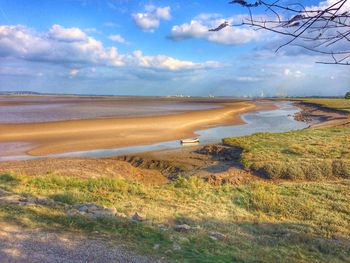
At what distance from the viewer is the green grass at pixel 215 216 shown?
7.48m

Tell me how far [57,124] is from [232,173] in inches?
1128

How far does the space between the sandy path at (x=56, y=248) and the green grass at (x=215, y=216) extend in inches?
15.0

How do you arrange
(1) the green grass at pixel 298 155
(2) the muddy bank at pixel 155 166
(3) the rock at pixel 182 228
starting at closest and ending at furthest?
(3) the rock at pixel 182 228, (1) the green grass at pixel 298 155, (2) the muddy bank at pixel 155 166

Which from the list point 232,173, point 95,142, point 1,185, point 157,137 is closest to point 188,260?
point 1,185

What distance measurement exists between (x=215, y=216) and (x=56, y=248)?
5060mm

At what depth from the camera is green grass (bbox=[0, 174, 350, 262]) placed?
24.6ft

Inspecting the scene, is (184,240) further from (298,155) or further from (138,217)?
(298,155)

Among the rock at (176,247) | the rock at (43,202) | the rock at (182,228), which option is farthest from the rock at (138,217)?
the rock at (43,202)

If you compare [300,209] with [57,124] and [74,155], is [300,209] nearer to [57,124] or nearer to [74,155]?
[74,155]

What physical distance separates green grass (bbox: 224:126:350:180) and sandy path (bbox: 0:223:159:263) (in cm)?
1239

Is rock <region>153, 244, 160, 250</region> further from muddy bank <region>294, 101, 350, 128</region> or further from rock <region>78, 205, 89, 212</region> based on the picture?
muddy bank <region>294, 101, 350, 128</region>

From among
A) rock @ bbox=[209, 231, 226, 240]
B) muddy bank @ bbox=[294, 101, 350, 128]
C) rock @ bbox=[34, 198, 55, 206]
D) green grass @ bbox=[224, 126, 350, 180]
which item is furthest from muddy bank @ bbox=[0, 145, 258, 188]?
muddy bank @ bbox=[294, 101, 350, 128]

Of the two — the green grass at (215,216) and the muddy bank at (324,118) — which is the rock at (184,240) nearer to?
the green grass at (215,216)

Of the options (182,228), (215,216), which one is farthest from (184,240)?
(215,216)
